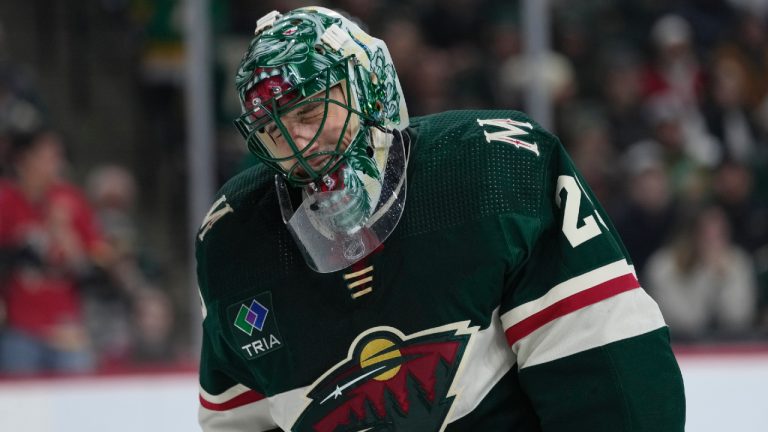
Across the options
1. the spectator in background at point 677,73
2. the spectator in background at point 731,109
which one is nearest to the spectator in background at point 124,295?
the spectator in background at point 677,73

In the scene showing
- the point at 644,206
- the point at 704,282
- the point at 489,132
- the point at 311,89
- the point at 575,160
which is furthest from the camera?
the point at 575,160

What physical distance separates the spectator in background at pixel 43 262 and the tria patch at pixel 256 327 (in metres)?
2.37

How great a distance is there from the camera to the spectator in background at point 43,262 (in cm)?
373

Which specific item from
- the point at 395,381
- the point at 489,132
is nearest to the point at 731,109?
the point at 489,132

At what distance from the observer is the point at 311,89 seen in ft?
4.29

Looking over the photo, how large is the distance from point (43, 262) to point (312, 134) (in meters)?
2.73

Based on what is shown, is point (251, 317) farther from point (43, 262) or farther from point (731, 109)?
point (731, 109)

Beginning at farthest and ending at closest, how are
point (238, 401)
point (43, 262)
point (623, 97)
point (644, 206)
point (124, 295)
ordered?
point (623, 97)
point (644, 206)
point (124, 295)
point (43, 262)
point (238, 401)

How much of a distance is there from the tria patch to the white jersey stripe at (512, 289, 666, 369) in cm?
31

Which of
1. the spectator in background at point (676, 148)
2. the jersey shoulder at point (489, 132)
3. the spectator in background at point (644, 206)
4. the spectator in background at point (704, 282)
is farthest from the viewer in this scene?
the spectator in background at point (676, 148)

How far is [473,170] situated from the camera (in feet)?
4.59

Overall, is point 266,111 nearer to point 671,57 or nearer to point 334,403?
point 334,403

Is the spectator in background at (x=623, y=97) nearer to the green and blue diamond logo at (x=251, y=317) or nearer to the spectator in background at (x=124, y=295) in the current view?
the spectator in background at (x=124, y=295)

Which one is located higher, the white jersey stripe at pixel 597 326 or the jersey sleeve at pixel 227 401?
the white jersey stripe at pixel 597 326
